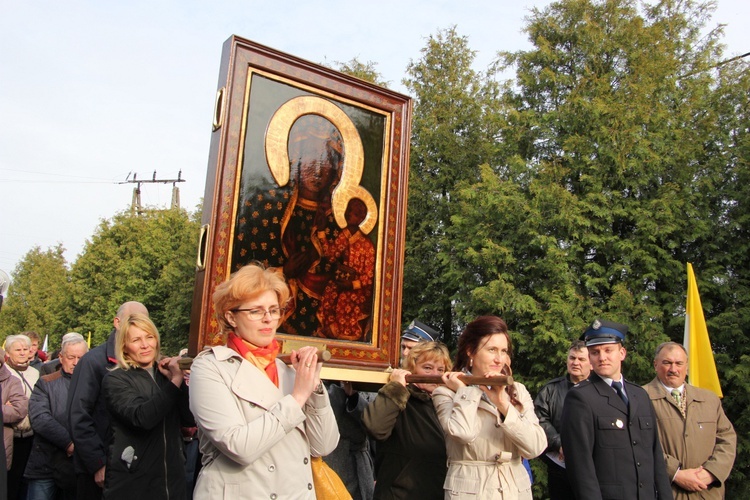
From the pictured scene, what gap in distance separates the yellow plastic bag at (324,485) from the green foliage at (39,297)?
34.8 metres

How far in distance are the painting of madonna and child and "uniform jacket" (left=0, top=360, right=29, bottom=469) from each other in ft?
10.9

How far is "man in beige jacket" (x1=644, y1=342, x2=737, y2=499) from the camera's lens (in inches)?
210

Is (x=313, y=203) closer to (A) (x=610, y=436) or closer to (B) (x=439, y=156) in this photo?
(A) (x=610, y=436)

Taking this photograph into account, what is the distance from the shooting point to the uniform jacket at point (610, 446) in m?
4.40

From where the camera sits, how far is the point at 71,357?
21.9 ft

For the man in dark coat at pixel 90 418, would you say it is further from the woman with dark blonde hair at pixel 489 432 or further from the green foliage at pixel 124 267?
the green foliage at pixel 124 267

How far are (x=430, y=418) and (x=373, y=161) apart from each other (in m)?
1.80

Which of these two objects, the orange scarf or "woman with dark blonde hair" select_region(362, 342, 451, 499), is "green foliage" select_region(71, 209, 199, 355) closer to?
"woman with dark blonde hair" select_region(362, 342, 451, 499)

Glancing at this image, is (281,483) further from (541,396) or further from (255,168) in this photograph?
(541,396)

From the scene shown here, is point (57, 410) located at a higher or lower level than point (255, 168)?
lower

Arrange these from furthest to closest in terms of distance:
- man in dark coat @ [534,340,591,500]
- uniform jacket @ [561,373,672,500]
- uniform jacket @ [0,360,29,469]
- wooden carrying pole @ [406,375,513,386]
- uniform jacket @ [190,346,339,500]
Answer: uniform jacket @ [0,360,29,469], man in dark coat @ [534,340,591,500], uniform jacket @ [561,373,672,500], wooden carrying pole @ [406,375,513,386], uniform jacket @ [190,346,339,500]

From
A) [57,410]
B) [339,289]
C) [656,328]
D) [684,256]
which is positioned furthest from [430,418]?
[684,256]

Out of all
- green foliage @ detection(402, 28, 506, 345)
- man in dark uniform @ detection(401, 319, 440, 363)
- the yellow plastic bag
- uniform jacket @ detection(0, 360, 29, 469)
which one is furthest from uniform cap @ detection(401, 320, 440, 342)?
green foliage @ detection(402, 28, 506, 345)

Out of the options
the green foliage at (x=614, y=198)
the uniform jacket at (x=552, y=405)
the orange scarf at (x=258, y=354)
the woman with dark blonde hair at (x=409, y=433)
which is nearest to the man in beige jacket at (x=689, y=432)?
the uniform jacket at (x=552, y=405)
